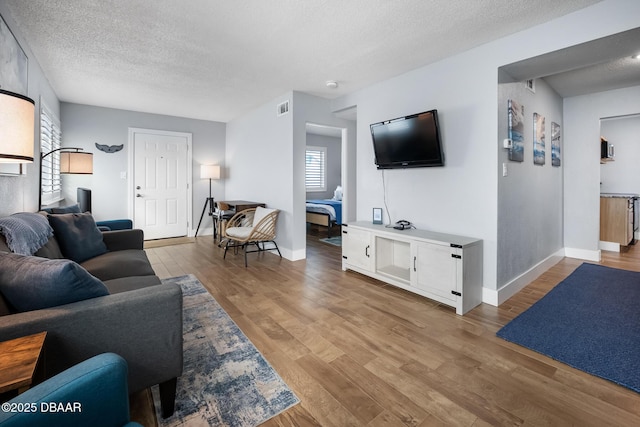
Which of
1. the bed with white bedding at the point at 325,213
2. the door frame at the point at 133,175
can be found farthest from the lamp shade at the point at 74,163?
the bed with white bedding at the point at 325,213

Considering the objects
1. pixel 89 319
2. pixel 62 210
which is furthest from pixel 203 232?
pixel 89 319

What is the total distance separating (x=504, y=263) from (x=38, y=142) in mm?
5037

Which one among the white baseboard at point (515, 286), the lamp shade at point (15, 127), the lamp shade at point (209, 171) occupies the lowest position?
the white baseboard at point (515, 286)

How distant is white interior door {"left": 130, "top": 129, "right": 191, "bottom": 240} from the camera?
18.7 feet

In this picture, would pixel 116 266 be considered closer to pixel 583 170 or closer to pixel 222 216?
pixel 222 216

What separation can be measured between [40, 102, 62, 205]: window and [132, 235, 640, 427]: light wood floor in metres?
2.68

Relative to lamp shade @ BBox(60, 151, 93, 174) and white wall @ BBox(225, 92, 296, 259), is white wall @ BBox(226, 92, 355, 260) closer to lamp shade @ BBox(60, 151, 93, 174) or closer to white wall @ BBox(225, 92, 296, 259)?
white wall @ BBox(225, 92, 296, 259)

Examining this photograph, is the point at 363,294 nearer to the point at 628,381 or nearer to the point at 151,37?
the point at 628,381

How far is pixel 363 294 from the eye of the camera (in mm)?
3111

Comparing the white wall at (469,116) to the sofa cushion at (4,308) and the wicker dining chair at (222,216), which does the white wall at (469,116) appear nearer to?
the wicker dining chair at (222,216)

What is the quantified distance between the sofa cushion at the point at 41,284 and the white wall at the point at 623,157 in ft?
25.9

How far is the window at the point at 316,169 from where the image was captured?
26.3 ft

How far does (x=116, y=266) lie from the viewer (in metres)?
2.35

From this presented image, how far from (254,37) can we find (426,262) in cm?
262
